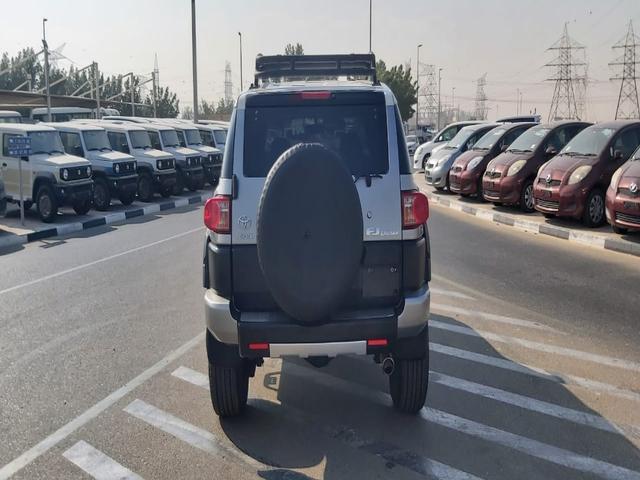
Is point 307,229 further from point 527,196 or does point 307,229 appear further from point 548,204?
point 527,196

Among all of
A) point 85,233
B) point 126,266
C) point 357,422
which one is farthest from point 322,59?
point 85,233

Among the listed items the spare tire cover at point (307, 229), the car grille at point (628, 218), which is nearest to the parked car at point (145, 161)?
the car grille at point (628, 218)

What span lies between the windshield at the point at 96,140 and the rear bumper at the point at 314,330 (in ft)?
48.6

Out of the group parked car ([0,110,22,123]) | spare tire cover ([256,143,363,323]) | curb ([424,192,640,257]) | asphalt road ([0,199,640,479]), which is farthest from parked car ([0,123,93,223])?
spare tire cover ([256,143,363,323])

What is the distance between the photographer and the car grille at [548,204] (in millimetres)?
11578

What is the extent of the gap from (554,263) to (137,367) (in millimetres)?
6482

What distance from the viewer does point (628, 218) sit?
959 cm

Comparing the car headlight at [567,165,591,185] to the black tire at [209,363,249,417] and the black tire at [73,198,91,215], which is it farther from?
the black tire at [73,198,91,215]

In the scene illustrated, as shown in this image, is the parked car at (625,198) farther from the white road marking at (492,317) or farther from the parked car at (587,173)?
the white road marking at (492,317)

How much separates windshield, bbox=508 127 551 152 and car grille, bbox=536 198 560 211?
83.5 inches

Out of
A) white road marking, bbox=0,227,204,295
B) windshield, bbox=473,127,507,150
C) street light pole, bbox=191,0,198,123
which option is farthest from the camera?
street light pole, bbox=191,0,198,123

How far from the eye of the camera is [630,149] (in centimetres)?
1159

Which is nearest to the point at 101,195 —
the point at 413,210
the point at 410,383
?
the point at 410,383

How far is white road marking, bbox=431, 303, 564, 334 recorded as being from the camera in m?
6.20
